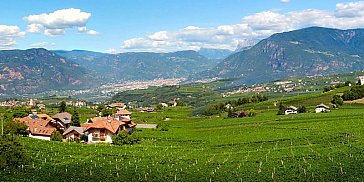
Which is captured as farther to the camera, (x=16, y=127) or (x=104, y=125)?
(x=104, y=125)

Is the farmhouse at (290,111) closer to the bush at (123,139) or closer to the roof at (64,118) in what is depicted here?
the bush at (123,139)

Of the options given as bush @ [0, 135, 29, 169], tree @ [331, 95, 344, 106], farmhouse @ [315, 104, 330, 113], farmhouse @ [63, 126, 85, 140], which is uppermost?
bush @ [0, 135, 29, 169]

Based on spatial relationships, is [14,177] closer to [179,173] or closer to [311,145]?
[179,173]

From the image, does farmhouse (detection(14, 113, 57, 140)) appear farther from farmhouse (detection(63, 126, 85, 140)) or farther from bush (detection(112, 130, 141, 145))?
bush (detection(112, 130, 141, 145))

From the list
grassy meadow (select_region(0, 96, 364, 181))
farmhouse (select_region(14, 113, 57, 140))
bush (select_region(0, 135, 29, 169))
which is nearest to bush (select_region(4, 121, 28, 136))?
farmhouse (select_region(14, 113, 57, 140))

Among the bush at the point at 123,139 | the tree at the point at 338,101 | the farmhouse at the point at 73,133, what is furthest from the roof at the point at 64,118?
the tree at the point at 338,101

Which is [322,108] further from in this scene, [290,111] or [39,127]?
[39,127]

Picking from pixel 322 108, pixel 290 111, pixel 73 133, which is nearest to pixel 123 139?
pixel 73 133

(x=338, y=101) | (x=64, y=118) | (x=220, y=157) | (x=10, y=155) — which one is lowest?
(x=64, y=118)

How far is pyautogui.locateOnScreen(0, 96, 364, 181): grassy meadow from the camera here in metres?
43.5

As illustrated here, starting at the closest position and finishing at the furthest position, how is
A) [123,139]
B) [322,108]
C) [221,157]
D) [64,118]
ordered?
[221,157] → [123,139] → [64,118] → [322,108]

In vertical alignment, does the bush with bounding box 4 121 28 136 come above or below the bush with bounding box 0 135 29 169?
below

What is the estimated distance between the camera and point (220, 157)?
190 ft

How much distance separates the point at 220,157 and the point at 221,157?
0.54 feet
